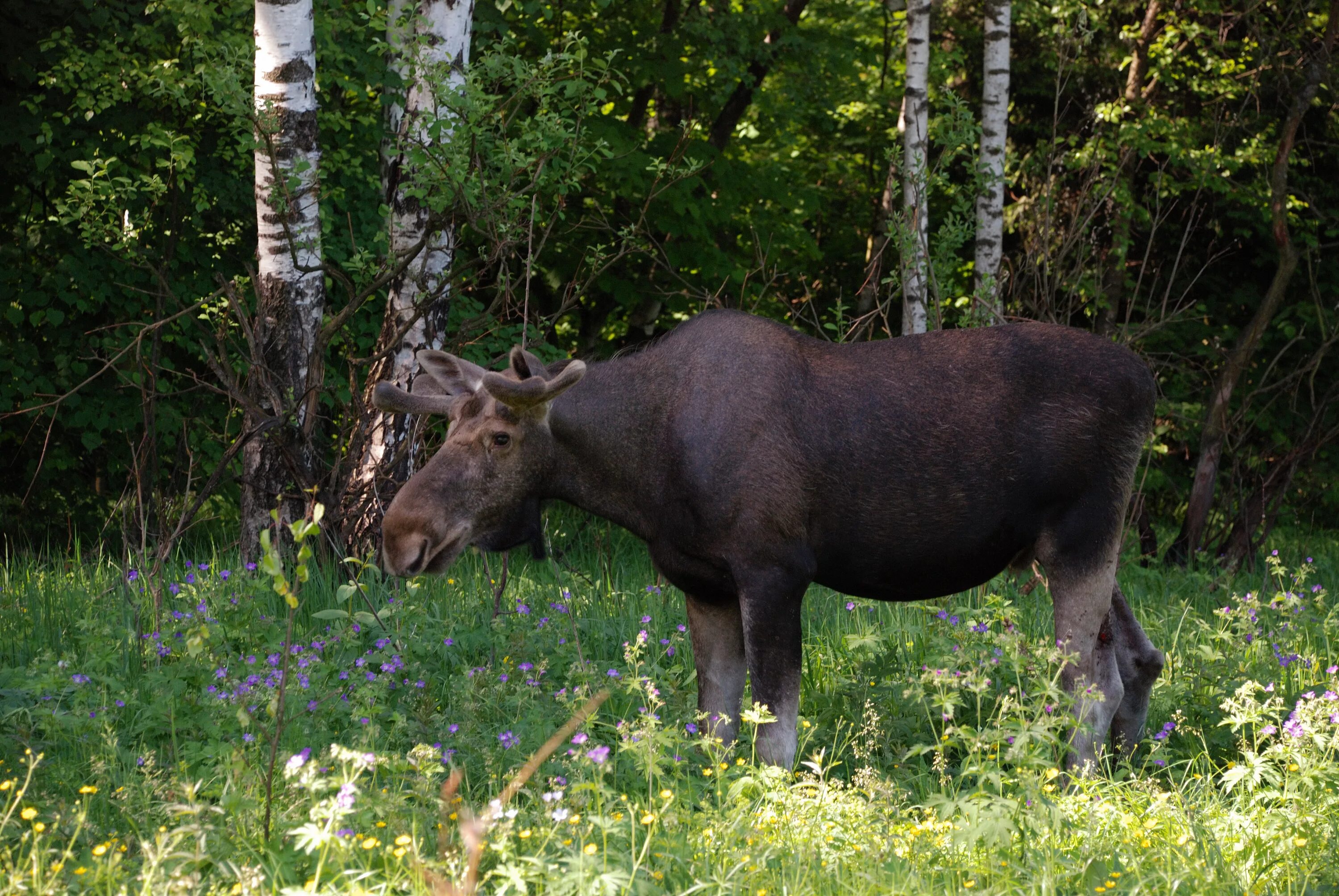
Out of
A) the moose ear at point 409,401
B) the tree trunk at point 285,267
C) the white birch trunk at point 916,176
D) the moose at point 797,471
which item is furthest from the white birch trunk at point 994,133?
the moose ear at point 409,401

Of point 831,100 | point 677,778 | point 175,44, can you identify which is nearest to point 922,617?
point 677,778

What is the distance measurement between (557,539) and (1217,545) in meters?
5.82

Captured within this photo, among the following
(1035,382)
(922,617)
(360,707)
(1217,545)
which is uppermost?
(1035,382)

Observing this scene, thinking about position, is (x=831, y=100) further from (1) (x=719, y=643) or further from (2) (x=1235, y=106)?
(1) (x=719, y=643)

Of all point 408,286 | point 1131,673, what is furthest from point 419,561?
point 408,286

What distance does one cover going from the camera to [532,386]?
5195 millimetres

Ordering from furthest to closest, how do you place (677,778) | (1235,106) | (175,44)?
(1235,106)
(175,44)
(677,778)

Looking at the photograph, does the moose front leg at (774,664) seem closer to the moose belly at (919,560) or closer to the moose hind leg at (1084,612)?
the moose belly at (919,560)

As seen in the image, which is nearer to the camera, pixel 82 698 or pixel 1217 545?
pixel 82 698

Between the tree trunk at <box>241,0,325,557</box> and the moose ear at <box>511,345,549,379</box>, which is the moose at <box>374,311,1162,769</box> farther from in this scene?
the tree trunk at <box>241,0,325,557</box>

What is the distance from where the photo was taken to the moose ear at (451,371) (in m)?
5.71

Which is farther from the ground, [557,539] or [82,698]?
[82,698]

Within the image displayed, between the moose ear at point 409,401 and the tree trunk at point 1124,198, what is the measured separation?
9550mm

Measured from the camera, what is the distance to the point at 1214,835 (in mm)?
4227
